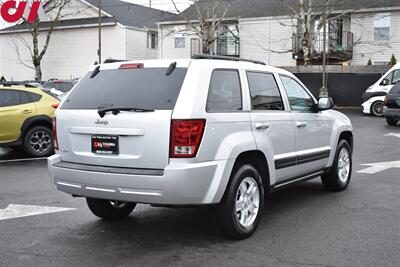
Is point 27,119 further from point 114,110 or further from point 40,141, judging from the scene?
point 114,110

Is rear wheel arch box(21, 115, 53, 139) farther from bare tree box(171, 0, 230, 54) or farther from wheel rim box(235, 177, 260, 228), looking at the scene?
bare tree box(171, 0, 230, 54)

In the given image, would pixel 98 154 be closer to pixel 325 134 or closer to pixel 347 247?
pixel 347 247

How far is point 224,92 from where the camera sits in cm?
547

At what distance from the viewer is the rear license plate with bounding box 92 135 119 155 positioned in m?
5.17

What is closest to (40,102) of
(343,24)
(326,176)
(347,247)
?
(326,176)

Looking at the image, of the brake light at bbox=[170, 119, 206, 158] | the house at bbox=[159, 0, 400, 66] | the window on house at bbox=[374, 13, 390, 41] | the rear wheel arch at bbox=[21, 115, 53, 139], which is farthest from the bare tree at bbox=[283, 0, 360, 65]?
the brake light at bbox=[170, 119, 206, 158]

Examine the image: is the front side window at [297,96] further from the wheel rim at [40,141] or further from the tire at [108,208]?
the wheel rim at [40,141]

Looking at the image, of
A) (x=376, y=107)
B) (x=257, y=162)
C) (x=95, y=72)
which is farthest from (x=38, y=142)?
(x=376, y=107)

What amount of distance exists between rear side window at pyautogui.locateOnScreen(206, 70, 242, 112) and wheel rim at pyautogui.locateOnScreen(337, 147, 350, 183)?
282cm

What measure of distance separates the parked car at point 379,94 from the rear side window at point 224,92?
60.4 feet

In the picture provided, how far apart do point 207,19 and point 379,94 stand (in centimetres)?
1474

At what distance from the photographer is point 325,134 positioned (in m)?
7.29

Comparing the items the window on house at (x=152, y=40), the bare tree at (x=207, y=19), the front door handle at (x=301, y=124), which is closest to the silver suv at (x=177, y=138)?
the front door handle at (x=301, y=124)

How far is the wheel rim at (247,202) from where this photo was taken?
5512mm
